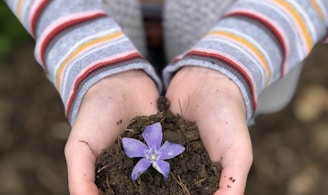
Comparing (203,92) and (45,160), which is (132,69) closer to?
(203,92)

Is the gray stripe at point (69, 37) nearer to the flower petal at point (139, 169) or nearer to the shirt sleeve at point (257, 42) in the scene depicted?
the shirt sleeve at point (257, 42)

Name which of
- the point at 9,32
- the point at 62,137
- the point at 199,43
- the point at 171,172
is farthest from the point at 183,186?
the point at 9,32

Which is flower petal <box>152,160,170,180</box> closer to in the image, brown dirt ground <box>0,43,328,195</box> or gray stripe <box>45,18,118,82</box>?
gray stripe <box>45,18,118,82</box>

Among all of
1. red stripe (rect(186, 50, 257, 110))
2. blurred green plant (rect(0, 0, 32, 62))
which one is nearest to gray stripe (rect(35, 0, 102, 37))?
red stripe (rect(186, 50, 257, 110))

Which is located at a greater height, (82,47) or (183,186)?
(82,47)

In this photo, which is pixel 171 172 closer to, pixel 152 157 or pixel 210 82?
pixel 152 157
